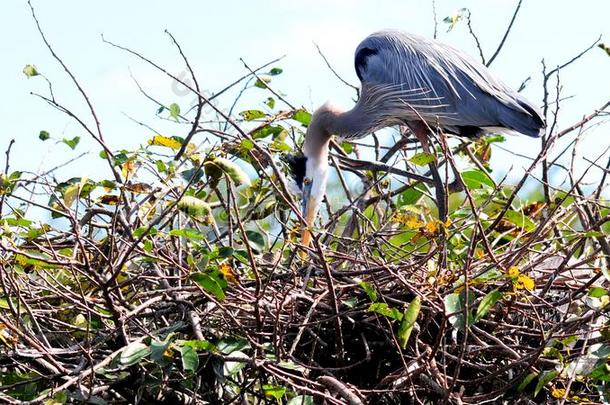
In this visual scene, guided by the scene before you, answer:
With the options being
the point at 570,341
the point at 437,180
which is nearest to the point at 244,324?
the point at 570,341

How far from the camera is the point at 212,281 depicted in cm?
273

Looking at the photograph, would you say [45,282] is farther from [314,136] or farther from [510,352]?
[314,136]

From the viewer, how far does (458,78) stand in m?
5.22

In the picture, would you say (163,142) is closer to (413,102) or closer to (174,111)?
(174,111)

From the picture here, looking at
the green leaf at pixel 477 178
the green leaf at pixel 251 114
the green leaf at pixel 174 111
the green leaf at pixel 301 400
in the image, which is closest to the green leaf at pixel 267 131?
the green leaf at pixel 251 114

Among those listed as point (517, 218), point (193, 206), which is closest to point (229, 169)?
point (193, 206)

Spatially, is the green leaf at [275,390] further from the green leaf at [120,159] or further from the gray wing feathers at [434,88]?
the gray wing feathers at [434,88]

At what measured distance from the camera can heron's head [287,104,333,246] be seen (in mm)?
4867

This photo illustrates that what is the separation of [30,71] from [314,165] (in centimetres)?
211

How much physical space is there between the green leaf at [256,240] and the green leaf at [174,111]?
518 millimetres

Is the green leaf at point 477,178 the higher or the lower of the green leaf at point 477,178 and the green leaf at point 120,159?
the higher

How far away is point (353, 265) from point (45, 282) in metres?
1.01

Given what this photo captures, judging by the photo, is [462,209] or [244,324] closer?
[244,324]

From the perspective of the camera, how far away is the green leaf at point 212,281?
2725mm
